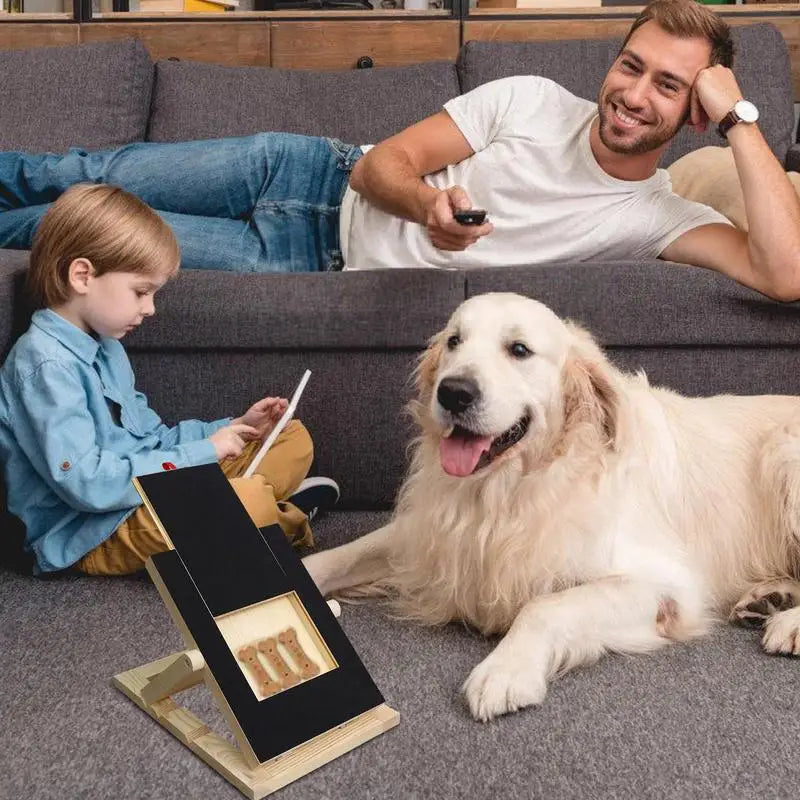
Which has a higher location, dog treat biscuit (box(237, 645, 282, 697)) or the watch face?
the watch face

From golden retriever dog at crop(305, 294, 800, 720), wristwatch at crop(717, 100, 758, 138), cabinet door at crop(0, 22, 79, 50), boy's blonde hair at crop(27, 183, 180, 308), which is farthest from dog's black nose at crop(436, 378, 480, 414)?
cabinet door at crop(0, 22, 79, 50)

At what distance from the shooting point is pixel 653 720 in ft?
4.43

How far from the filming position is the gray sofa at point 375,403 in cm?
122

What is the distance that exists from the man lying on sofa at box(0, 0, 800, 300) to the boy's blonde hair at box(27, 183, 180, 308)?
0.58m

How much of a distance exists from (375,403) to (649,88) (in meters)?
1.06

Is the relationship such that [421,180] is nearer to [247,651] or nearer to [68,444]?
[68,444]

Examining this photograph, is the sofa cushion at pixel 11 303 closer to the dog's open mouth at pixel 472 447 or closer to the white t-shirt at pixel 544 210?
the white t-shirt at pixel 544 210

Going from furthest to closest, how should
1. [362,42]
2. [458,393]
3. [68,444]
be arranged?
[362,42] → [68,444] → [458,393]

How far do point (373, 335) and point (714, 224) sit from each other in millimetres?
943

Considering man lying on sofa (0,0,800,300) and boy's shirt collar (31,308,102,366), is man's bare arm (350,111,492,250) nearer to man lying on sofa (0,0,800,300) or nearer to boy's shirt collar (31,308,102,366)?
man lying on sofa (0,0,800,300)

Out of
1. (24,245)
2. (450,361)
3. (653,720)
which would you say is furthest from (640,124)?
(24,245)

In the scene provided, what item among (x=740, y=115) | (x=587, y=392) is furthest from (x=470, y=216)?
(x=740, y=115)

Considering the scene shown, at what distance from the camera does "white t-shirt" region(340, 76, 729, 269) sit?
7.84 ft

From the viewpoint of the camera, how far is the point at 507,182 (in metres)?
2.42
